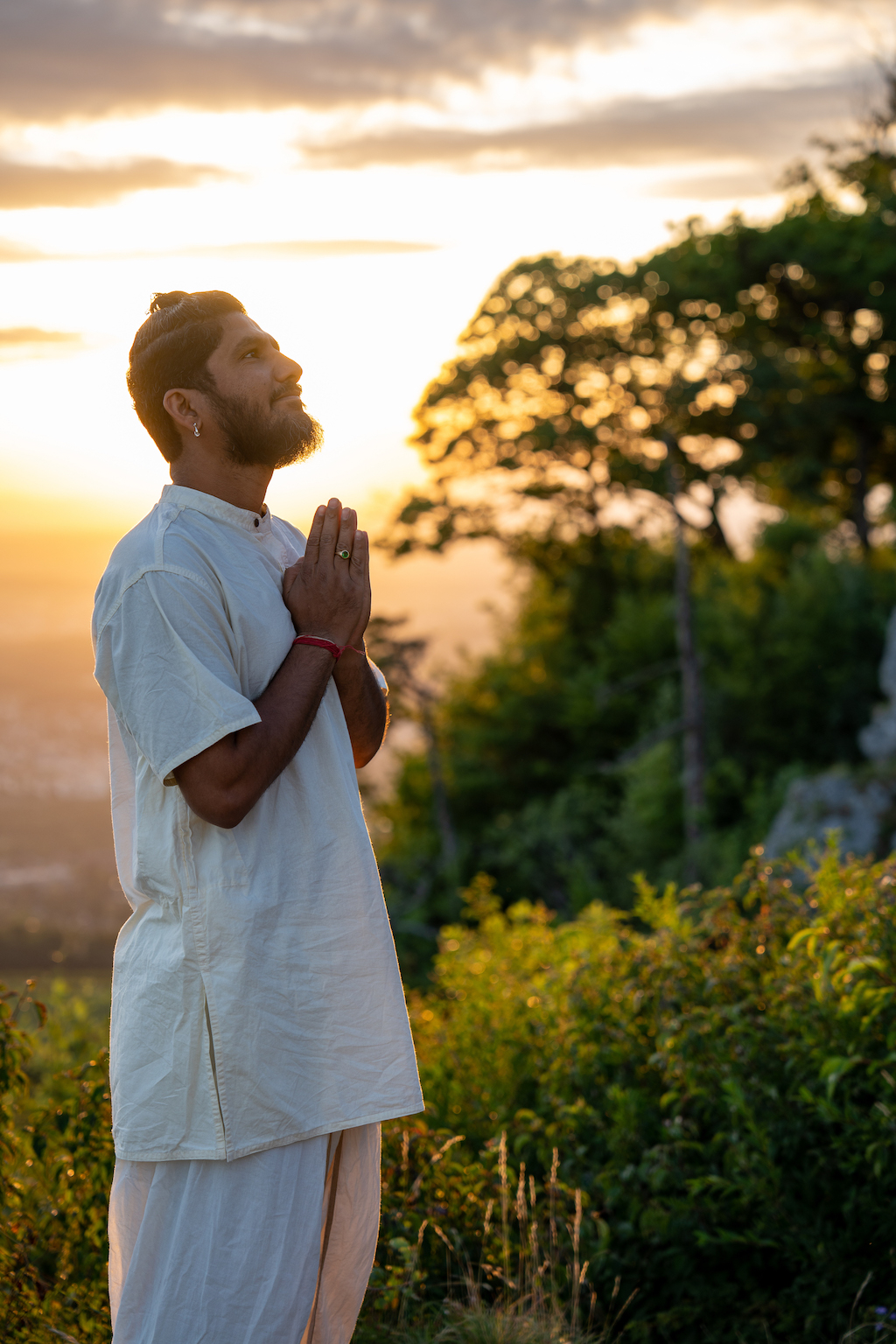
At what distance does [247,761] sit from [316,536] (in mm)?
454

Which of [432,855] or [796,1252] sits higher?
[796,1252]

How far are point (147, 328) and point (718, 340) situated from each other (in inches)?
821

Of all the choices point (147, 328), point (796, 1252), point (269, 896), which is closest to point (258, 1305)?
point (269, 896)

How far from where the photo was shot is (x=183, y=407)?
6.06 feet

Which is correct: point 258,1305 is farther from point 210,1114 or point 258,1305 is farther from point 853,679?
point 853,679

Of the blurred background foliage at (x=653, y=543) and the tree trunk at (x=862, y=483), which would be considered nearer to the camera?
the blurred background foliage at (x=653, y=543)

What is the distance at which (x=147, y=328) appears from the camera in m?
1.88

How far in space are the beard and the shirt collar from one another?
0.08m

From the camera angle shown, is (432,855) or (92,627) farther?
(432,855)

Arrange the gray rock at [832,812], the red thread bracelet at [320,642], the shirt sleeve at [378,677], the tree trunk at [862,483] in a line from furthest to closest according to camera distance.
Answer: the tree trunk at [862,483]
the gray rock at [832,812]
the shirt sleeve at [378,677]
the red thread bracelet at [320,642]

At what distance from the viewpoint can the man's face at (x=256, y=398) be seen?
1849mm

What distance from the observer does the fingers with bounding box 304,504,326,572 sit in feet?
6.15

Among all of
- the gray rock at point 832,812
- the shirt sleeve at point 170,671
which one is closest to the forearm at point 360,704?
the shirt sleeve at point 170,671

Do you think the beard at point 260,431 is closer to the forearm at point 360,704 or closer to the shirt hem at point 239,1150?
the forearm at point 360,704
